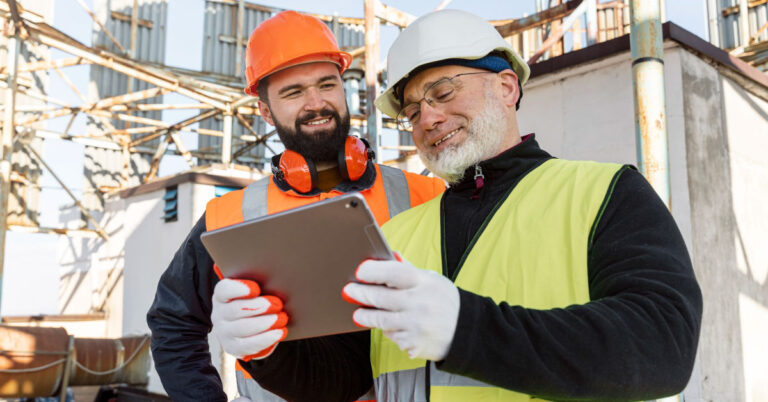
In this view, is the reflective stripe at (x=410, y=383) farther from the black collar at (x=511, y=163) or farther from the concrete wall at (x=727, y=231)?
the concrete wall at (x=727, y=231)

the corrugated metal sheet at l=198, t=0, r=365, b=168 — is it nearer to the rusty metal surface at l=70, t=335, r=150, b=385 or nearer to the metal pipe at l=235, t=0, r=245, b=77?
the metal pipe at l=235, t=0, r=245, b=77

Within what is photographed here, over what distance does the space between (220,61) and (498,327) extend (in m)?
20.9

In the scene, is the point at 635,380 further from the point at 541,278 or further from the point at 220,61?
the point at 220,61

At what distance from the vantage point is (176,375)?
8.97ft

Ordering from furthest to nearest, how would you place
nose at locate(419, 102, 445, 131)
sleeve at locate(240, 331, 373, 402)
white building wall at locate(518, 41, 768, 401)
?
white building wall at locate(518, 41, 768, 401), nose at locate(419, 102, 445, 131), sleeve at locate(240, 331, 373, 402)

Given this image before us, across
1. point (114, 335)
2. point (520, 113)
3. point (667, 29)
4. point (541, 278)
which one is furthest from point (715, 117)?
point (114, 335)

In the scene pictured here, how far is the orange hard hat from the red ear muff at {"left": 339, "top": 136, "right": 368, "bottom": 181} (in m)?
0.47

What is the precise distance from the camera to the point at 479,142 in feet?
6.53

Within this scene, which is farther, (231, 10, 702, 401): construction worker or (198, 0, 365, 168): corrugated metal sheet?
(198, 0, 365, 168): corrugated metal sheet

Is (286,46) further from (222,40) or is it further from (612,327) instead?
(222,40)

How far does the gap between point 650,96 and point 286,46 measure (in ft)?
6.73

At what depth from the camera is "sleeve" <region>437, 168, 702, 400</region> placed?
116 centimetres

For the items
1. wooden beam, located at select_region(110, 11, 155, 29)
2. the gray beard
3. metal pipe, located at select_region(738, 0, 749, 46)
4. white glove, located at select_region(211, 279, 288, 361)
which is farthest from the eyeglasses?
wooden beam, located at select_region(110, 11, 155, 29)

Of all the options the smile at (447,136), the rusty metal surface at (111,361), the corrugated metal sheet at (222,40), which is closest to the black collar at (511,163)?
the smile at (447,136)
